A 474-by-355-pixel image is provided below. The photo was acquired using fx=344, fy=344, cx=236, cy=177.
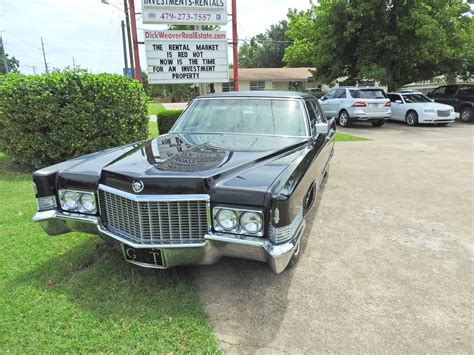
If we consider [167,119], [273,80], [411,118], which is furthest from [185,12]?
[273,80]

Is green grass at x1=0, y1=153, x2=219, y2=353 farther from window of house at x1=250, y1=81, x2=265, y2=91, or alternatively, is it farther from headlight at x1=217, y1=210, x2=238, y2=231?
window of house at x1=250, y1=81, x2=265, y2=91

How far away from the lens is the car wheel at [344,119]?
50.4ft

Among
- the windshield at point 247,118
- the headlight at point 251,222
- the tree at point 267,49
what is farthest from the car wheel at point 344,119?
the tree at point 267,49

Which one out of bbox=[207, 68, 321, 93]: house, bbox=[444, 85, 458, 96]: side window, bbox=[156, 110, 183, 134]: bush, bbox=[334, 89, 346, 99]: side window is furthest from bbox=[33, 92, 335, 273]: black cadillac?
bbox=[207, 68, 321, 93]: house

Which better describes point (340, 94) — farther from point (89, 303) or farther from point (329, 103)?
point (89, 303)

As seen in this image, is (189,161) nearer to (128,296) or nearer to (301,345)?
(128,296)

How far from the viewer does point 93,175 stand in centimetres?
293

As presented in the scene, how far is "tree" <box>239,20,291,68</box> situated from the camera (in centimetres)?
5650

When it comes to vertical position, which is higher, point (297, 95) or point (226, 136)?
point (297, 95)

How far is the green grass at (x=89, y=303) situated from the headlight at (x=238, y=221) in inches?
29.7

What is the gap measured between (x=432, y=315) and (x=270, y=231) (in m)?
1.51

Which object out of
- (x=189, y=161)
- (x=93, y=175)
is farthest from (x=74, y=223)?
(x=189, y=161)

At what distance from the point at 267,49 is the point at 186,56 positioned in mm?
51404

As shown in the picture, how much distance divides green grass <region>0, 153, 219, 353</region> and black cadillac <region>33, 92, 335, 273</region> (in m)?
0.36
